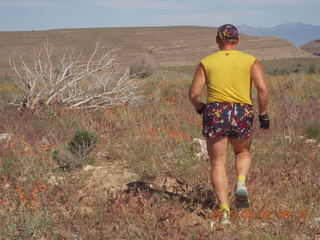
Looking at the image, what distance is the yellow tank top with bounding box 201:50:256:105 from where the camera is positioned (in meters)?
3.20

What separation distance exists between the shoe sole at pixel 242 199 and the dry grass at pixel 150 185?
0.13 m

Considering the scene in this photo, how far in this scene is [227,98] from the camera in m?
3.23

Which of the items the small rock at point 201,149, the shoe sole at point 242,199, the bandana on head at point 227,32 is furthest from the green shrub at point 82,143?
the bandana on head at point 227,32

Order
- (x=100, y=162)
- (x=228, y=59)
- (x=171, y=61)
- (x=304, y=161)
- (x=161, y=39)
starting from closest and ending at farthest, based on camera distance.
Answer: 1. (x=228, y=59)
2. (x=304, y=161)
3. (x=100, y=162)
4. (x=171, y=61)
5. (x=161, y=39)

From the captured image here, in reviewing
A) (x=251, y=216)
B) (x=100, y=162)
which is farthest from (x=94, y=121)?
(x=251, y=216)

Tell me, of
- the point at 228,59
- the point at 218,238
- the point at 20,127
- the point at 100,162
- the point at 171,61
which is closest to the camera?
the point at 218,238

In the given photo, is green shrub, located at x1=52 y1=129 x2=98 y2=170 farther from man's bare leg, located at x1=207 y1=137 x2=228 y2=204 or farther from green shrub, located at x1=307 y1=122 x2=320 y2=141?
green shrub, located at x1=307 y1=122 x2=320 y2=141

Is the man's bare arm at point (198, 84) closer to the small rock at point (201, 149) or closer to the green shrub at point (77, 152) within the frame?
the small rock at point (201, 149)

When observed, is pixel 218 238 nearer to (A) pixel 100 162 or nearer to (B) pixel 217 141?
(B) pixel 217 141

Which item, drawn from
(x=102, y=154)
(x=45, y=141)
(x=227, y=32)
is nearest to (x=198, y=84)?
(x=227, y=32)

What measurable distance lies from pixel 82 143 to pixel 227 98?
2735mm

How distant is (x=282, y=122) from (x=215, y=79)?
3885 millimetres

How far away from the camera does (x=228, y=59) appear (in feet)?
10.6
